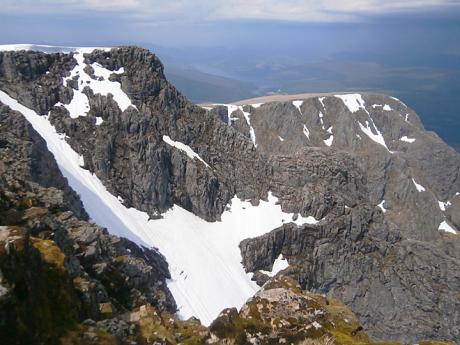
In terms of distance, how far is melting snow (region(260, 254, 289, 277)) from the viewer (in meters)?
128

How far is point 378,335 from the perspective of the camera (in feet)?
409

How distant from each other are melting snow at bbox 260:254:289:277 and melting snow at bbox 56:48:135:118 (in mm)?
62385

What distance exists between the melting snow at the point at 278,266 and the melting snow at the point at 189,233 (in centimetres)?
740

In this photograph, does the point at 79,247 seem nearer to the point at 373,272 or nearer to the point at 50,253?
the point at 50,253

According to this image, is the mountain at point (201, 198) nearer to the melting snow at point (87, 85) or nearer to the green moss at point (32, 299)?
the melting snow at point (87, 85)

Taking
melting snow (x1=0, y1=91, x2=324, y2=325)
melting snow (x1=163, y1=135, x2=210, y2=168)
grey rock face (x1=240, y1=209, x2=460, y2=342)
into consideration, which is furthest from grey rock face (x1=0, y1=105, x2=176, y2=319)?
melting snow (x1=163, y1=135, x2=210, y2=168)

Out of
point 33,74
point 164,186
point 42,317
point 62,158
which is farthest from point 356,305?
point 42,317

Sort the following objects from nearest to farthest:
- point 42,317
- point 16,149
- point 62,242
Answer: point 42,317, point 62,242, point 16,149

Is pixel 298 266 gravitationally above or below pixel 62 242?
below

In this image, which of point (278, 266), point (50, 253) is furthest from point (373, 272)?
point (50, 253)

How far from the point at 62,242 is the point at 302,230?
107107 mm

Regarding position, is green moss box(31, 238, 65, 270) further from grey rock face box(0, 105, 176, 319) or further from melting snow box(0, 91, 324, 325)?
melting snow box(0, 91, 324, 325)

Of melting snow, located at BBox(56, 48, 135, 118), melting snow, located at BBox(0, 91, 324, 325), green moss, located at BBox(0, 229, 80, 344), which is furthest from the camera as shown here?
melting snow, located at BBox(56, 48, 135, 118)

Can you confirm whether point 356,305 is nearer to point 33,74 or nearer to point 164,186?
point 164,186
